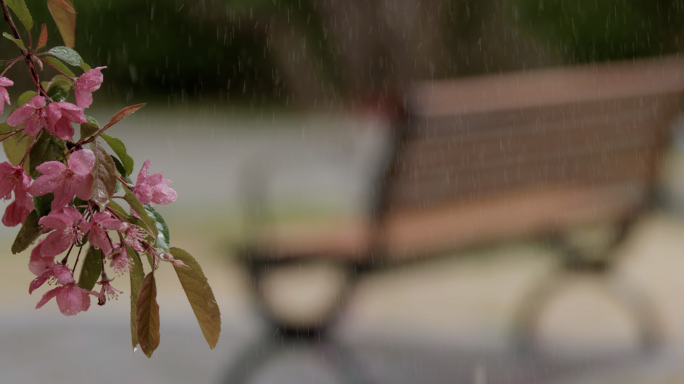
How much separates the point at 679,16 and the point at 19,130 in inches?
476

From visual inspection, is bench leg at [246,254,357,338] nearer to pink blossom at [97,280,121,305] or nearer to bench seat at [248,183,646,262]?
bench seat at [248,183,646,262]

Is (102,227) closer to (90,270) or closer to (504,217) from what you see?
(90,270)

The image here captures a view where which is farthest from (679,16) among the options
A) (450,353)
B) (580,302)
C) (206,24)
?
(450,353)

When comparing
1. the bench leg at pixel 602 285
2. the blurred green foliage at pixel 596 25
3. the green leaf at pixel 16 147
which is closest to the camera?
the green leaf at pixel 16 147

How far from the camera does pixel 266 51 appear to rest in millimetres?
10945

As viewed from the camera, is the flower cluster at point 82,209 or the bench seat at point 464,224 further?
the bench seat at point 464,224

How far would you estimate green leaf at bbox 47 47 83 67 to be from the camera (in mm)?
466

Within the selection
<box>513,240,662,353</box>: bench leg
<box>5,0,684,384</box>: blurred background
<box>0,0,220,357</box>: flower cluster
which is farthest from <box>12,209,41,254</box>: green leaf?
Answer: <box>513,240,662,353</box>: bench leg

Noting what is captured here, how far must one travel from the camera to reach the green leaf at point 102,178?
385 millimetres

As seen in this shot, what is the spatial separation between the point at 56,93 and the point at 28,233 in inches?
3.3

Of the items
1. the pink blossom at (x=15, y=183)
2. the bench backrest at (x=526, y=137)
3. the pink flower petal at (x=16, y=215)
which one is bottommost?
the bench backrest at (x=526, y=137)

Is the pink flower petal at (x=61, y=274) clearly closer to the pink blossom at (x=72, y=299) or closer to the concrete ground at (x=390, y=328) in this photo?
the pink blossom at (x=72, y=299)

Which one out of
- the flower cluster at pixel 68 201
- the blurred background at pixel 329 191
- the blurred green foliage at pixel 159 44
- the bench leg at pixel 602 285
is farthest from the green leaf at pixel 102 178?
the blurred green foliage at pixel 159 44

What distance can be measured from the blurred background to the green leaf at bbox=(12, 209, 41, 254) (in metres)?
1.06
